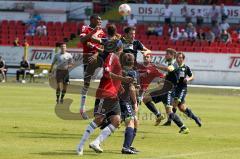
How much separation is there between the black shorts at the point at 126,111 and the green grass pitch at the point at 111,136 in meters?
0.75

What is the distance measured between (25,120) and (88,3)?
35710mm

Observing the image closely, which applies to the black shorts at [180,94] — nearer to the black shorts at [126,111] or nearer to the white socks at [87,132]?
the black shorts at [126,111]

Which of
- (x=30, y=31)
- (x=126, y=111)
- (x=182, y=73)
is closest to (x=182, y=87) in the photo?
(x=182, y=73)

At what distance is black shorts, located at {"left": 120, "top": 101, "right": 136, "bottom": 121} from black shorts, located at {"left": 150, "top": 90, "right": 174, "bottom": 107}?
5861 millimetres

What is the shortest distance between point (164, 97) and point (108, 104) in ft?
22.8

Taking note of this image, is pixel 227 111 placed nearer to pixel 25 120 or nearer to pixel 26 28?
pixel 25 120

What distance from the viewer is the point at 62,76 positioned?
96.4 ft

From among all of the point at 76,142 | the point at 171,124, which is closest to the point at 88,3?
the point at 171,124

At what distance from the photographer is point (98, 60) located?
835 inches

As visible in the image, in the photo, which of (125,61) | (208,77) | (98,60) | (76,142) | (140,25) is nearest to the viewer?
(125,61)

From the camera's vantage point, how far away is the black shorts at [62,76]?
28.7 m

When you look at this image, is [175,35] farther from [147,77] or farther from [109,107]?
[109,107]

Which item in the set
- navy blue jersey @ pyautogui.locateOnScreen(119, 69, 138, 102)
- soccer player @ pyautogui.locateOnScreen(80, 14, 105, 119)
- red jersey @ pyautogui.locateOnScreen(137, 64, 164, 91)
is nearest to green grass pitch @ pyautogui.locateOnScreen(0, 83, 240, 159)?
navy blue jersey @ pyautogui.locateOnScreen(119, 69, 138, 102)

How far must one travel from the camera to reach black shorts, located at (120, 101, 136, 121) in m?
15.7
